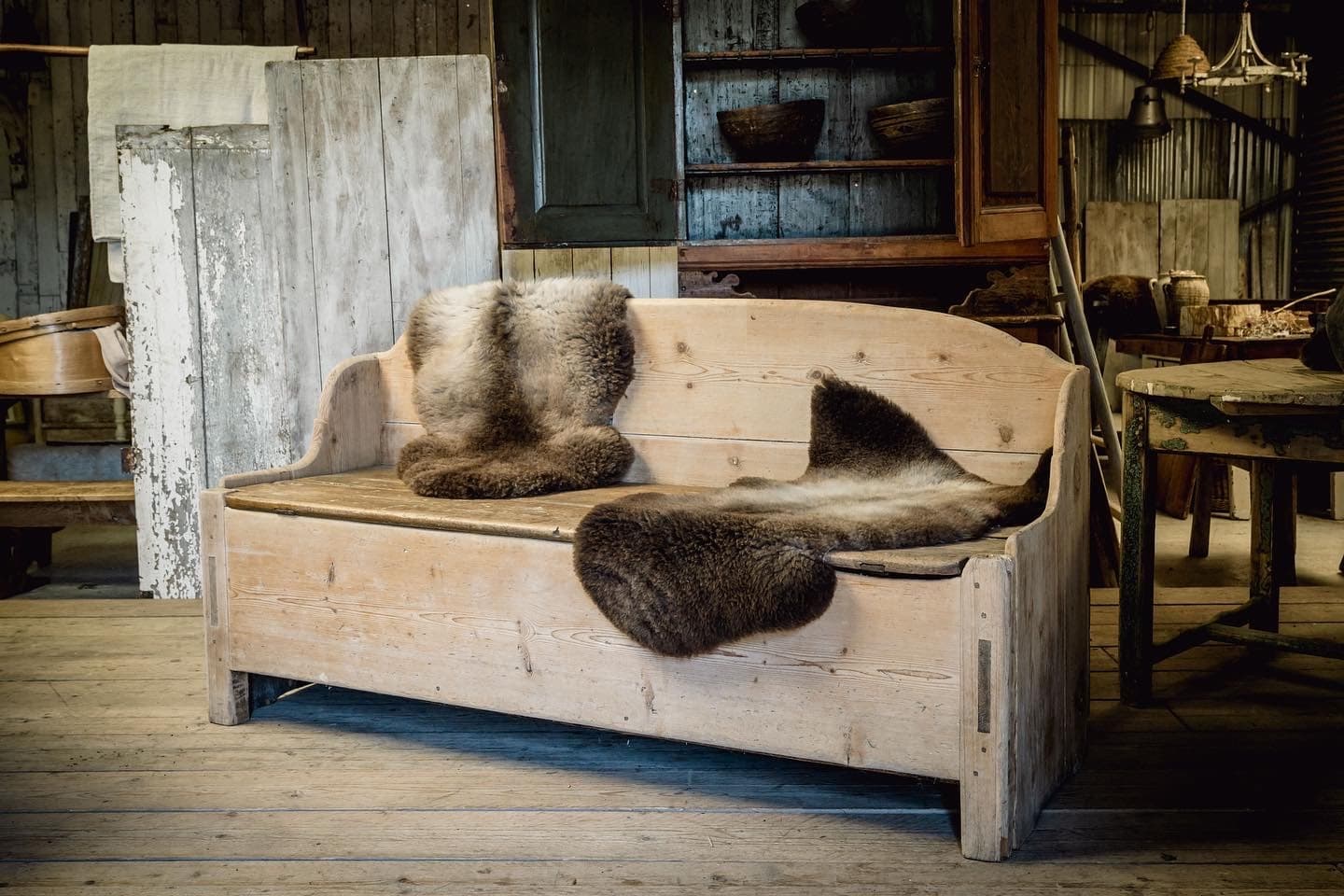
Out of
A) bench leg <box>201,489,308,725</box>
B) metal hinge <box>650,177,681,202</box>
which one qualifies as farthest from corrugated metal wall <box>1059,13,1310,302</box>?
bench leg <box>201,489,308,725</box>

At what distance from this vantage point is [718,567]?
1999mm

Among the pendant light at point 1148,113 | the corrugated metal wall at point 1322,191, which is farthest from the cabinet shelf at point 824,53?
the corrugated metal wall at point 1322,191

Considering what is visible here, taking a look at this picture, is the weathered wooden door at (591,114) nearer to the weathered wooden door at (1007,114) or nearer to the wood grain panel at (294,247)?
the wood grain panel at (294,247)

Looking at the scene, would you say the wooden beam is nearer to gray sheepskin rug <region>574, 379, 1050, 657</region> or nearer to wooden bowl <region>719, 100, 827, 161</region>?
wooden bowl <region>719, 100, 827, 161</region>

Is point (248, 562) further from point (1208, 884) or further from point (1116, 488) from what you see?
point (1116, 488)

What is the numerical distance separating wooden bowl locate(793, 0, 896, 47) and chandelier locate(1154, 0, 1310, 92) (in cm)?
235

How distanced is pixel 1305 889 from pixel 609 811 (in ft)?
3.50

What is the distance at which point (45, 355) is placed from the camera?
13.3ft

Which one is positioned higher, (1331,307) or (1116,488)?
(1331,307)

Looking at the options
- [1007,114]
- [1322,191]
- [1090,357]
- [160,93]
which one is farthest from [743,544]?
[1322,191]

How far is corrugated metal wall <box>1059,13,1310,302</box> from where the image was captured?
9508mm

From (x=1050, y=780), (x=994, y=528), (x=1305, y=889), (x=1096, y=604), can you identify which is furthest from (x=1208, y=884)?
(x=1096, y=604)

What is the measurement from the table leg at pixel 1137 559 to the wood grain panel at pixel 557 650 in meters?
0.91

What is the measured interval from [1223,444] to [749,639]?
42.6 inches
